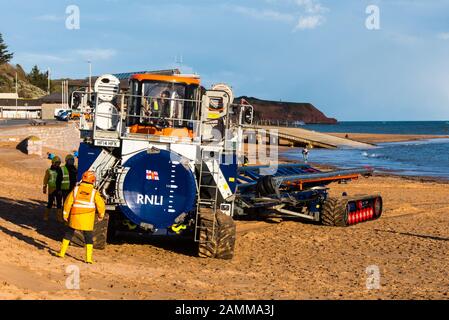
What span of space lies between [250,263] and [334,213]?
6.42m

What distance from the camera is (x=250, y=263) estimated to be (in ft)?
45.5

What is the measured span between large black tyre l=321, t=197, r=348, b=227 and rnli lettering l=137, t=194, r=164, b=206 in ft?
25.4

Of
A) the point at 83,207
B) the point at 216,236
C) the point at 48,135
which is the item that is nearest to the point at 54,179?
the point at 83,207

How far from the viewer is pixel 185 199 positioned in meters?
13.3

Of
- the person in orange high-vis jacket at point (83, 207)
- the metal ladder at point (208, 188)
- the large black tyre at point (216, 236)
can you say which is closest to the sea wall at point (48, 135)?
the metal ladder at point (208, 188)

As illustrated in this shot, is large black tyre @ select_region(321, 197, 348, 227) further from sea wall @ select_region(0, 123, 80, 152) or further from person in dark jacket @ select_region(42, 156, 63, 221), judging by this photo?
sea wall @ select_region(0, 123, 80, 152)

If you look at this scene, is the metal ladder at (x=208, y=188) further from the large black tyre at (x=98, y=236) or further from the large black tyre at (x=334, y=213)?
the large black tyre at (x=334, y=213)

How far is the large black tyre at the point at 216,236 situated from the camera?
13469 mm

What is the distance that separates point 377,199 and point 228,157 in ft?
31.0

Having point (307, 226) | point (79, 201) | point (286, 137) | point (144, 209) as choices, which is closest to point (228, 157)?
point (144, 209)

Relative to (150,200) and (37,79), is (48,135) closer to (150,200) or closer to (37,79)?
(150,200)

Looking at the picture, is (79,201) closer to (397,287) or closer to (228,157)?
(228,157)

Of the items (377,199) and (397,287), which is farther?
(377,199)
